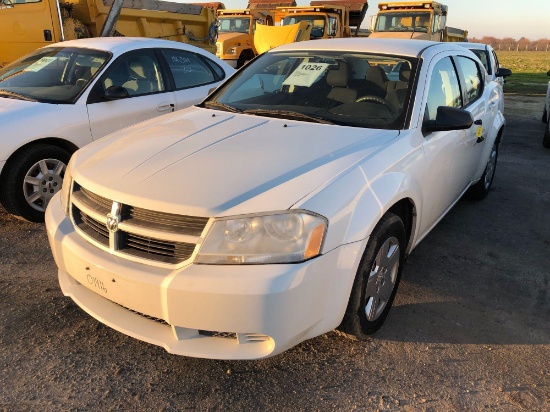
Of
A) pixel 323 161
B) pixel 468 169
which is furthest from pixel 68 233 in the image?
pixel 468 169

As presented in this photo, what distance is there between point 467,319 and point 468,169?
5.32 ft

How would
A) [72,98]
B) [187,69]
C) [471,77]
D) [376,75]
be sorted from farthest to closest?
[187,69] → [72,98] → [471,77] → [376,75]

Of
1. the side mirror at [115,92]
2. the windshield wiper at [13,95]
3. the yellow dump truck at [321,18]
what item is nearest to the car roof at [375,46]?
the side mirror at [115,92]

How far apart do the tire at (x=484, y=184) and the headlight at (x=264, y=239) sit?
3.43m

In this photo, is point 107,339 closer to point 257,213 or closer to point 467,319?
point 257,213

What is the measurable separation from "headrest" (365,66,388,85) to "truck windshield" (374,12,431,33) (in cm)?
1315

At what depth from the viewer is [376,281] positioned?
105 inches

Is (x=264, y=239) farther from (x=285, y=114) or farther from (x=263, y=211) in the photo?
(x=285, y=114)

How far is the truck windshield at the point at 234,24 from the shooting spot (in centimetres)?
1786

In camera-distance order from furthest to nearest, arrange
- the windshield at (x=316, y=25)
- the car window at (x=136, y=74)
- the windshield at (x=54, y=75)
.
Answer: the windshield at (x=316, y=25) < the car window at (x=136, y=74) < the windshield at (x=54, y=75)

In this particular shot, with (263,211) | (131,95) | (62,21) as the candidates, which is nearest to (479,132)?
(263,211)

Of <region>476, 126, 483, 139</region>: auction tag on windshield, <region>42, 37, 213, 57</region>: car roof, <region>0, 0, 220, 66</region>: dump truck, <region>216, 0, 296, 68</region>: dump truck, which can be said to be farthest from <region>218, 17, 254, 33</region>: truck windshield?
<region>476, 126, 483, 139</region>: auction tag on windshield

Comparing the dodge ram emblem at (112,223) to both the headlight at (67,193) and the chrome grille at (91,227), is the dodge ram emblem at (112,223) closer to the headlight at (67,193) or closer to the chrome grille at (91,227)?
the chrome grille at (91,227)

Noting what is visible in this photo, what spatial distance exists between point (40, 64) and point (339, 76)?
3.36 meters
